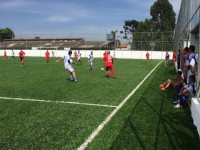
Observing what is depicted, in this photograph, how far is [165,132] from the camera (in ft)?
20.0

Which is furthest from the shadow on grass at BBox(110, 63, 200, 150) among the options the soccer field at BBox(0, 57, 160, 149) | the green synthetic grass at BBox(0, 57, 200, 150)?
the soccer field at BBox(0, 57, 160, 149)

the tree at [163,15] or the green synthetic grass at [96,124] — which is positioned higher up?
the tree at [163,15]

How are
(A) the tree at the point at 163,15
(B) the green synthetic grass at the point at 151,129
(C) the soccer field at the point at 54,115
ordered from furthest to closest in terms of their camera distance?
1. (A) the tree at the point at 163,15
2. (C) the soccer field at the point at 54,115
3. (B) the green synthetic grass at the point at 151,129

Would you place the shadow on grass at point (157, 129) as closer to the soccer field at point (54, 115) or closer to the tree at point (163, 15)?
the soccer field at point (54, 115)

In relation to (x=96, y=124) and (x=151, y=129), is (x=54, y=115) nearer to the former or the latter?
(x=96, y=124)

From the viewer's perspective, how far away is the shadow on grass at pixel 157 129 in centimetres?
536

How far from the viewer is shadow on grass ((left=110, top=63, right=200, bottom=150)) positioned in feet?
17.6

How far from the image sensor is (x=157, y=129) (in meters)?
6.29

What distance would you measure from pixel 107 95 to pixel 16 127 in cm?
485

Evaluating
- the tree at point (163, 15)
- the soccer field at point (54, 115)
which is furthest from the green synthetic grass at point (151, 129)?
the tree at point (163, 15)

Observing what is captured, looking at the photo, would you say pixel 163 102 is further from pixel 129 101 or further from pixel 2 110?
pixel 2 110

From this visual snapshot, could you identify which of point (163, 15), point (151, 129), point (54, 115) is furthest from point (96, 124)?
point (163, 15)

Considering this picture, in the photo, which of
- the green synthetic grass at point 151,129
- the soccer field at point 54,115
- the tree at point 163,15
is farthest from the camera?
the tree at point 163,15

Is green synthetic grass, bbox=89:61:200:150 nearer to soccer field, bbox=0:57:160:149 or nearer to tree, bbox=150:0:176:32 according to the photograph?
soccer field, bbox=0:57:160:149
